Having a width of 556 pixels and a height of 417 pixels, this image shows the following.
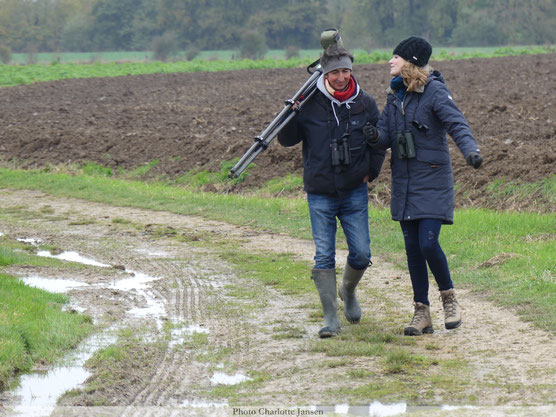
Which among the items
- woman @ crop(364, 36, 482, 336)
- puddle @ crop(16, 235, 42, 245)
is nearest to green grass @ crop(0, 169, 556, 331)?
woman @ crop(364, 36, 482, 336)

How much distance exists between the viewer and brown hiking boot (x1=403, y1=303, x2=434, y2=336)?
671 cm

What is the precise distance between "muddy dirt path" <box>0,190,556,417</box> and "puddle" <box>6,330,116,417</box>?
102mm

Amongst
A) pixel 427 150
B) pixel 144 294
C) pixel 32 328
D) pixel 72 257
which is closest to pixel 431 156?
pixel 427 150

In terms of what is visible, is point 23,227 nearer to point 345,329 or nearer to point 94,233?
point 94,233

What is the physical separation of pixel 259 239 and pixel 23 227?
3.83 m

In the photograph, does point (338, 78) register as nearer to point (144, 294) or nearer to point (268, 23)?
point (144, 294)

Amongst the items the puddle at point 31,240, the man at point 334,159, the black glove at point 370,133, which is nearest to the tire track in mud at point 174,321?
the man at point 334,159

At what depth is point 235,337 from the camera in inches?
269

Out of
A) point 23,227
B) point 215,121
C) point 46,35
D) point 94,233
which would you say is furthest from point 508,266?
point 46,35

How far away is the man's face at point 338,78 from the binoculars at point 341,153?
38 centimetres

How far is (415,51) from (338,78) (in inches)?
24.7

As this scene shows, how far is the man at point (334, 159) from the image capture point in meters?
6.65

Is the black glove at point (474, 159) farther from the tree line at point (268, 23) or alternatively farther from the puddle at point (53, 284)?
the tree line at point (268, 23)

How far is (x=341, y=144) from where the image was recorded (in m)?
6.66
